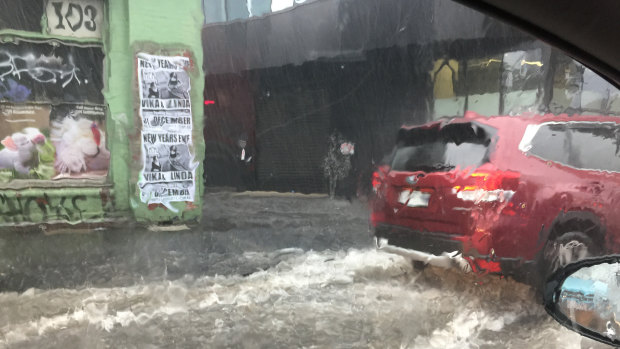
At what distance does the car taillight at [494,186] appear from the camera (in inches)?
150

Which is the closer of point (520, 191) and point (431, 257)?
point (520, 191)

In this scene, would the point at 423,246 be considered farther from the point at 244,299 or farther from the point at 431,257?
the point at 244,299

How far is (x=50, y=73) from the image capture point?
19.8ft

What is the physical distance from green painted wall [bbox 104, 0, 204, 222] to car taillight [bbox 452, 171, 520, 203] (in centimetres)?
428

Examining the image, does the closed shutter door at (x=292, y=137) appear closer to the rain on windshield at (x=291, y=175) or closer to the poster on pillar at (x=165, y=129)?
the rain on windshield at (x=291, y=175)

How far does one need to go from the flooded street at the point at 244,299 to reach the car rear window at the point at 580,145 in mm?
1272

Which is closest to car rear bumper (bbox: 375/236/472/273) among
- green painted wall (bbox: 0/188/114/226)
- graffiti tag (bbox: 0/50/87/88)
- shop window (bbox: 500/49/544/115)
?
green painted wall (bbox: 0/188/114/226)

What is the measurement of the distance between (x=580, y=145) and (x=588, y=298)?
2605mm

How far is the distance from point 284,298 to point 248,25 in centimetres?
658

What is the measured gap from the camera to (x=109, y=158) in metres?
6.30

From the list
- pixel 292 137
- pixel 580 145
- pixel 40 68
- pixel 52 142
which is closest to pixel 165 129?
pixel 52 142

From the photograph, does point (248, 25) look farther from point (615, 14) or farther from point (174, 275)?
point (615, 14)

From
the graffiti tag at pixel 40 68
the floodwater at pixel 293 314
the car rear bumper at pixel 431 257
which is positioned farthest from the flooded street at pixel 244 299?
the graffiti tag at pixel 40 68

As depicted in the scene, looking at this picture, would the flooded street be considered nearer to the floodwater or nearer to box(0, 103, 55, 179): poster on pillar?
the floodwater
